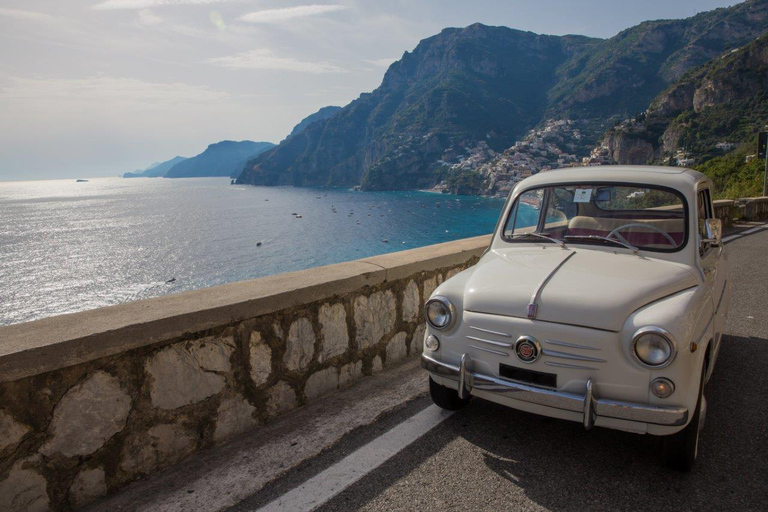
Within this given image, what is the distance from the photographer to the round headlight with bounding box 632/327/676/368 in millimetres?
2244

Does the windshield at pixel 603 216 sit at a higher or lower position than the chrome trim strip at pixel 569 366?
higher

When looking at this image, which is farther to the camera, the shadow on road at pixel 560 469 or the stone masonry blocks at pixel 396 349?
the stone masonry blocks at pixel 396 349

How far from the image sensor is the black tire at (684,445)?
94.1 inches

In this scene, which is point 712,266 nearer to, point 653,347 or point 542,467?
point 653,347

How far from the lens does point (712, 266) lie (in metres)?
3.32

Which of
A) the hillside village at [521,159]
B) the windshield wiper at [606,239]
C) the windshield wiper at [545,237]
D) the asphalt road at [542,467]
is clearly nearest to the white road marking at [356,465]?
the asphalt road at [542,467]

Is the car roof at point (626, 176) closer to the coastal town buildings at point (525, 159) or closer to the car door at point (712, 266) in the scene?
the car door at point (712, 266)

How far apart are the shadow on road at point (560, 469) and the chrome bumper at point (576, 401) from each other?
1.17 feet

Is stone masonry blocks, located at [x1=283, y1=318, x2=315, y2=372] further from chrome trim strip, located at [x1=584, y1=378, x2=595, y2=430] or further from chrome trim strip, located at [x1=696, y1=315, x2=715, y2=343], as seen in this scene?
chrome trim strip, located at [x1=696, y1=315, x2=715, y2=343]

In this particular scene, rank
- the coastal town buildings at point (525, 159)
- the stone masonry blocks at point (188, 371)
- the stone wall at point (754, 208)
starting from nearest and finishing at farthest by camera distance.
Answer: the stone masonry blocks at point (188, 371) < the stone wall at point (754, 208) < the coastal town buildings at point (525, 159)

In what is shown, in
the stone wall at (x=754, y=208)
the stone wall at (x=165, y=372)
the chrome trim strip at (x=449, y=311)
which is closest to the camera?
the stone wall at (x=165, y=372)

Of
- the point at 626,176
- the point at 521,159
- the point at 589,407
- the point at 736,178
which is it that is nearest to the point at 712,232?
the point at 626,176

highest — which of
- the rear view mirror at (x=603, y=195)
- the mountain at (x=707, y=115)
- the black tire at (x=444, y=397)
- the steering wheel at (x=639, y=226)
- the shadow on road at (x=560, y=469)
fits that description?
the mountain at (x=707, y=115)

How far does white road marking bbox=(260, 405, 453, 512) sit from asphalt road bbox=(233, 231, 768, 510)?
1.6 inches
